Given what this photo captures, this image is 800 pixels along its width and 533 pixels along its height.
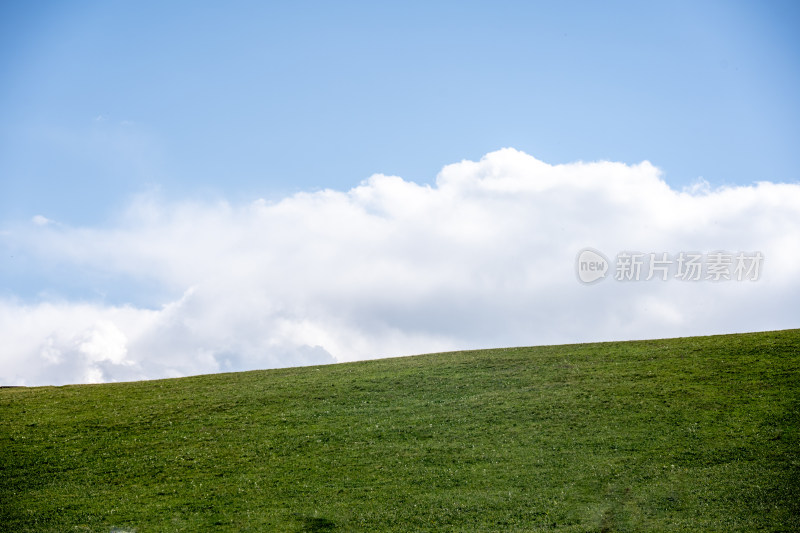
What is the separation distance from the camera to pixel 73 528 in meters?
34.4

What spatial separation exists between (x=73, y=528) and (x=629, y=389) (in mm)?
41529

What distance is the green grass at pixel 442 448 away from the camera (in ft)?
110

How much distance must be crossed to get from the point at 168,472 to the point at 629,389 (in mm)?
36660

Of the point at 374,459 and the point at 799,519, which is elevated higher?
the point at 374,459

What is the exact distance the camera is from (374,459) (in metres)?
40.4

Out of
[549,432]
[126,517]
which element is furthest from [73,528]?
[549,432]

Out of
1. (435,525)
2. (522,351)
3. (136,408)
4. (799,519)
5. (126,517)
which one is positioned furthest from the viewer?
(522,351)

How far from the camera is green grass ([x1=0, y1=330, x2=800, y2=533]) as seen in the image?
33625 mm

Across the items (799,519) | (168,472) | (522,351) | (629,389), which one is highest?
(522,351)

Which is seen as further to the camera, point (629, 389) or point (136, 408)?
point (136, 408)

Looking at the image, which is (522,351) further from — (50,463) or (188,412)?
(50,463)

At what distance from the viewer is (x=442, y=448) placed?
41.4 meters

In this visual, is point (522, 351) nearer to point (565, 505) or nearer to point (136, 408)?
point (565, 505)

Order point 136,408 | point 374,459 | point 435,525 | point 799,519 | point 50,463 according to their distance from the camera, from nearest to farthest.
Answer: point 799,519 < point 435,525 < point 374,459 < point 50,463 < point 136,408
